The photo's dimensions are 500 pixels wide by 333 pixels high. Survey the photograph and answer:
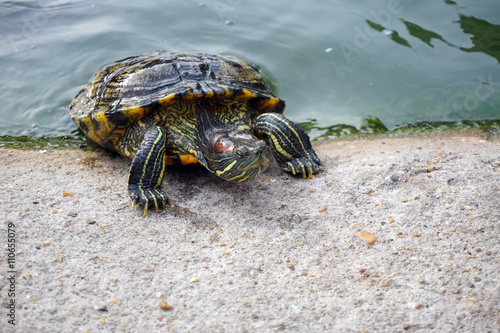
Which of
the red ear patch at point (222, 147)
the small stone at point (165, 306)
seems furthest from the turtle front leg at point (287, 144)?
the small stone at point (165, 306)

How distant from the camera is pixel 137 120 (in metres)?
5.05

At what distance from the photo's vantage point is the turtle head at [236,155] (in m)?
4.09

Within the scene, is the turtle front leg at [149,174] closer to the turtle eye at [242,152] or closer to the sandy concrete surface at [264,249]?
the sandy concrete surface at [264,249]

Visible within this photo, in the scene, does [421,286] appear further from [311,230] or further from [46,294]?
[46,294]

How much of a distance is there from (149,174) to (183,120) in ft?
2.88

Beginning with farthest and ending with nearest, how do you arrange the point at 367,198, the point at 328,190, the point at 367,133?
the point at 367,133
the point at 328,190
the point at 367,198

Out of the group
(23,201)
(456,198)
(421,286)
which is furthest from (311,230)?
(23,201)

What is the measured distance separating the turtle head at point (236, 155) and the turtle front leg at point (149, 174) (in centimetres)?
57

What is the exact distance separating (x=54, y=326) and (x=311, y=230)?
2381 millimetres

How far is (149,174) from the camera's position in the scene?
14.6 ft

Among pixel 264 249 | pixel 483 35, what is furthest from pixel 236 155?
pixel 483 35

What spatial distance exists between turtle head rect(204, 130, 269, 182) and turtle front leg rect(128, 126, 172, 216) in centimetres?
57

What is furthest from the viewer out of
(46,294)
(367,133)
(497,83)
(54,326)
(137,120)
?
(497,83)

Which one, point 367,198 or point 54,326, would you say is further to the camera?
point 367,198
